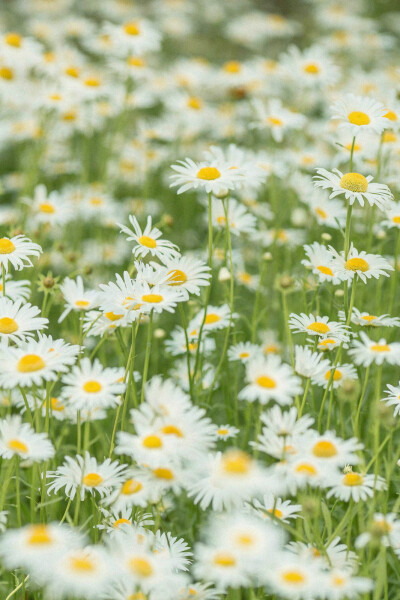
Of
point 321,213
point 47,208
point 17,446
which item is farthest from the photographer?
point 47,208

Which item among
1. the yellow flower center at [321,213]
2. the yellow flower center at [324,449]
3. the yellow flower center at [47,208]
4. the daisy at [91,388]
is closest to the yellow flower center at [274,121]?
the yellow flower center at [321,213]

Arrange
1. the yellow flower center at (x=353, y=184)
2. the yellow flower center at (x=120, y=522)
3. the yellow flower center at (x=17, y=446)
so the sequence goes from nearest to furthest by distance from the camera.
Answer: the yellow flower center at (x=17, y=446) → the yellow flower center at (x=120, y=522) → the yellow flower center at (x=353, y=184)

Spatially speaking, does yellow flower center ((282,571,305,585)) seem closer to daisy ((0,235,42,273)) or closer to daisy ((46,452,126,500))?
daisy ((46,452,126,500))

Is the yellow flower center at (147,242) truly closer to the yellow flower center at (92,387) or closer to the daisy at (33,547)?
the yellow flower center at (92,387)

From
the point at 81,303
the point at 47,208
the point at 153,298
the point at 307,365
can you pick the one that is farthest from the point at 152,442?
the point at 47,208

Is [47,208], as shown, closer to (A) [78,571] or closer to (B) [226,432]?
(B) [226,432]

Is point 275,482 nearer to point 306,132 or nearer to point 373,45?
point 306,132
